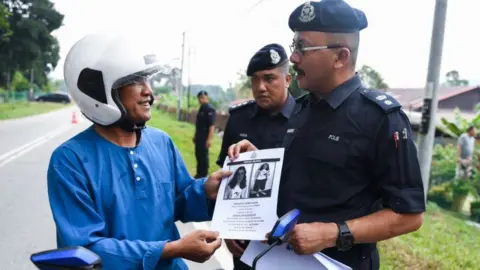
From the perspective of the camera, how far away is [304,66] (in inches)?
74.7

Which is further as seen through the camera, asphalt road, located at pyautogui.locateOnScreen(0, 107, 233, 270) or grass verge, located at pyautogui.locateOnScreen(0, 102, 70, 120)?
grass verge, located at pyautogui.locateOnScreen(0, 102, 70, 120)

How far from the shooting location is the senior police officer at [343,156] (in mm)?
1689

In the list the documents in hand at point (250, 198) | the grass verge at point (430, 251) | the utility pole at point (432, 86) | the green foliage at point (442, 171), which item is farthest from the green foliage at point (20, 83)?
the documents in hand at point (250, 198)

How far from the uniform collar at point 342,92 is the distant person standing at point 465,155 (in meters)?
9.52

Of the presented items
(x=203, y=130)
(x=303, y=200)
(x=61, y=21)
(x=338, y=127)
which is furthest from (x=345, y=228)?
(x=61, y=21)

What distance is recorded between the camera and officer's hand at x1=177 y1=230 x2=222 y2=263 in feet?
5.49

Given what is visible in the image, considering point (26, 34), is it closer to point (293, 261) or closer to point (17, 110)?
point (17, 110)

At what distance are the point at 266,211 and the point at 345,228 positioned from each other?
0.94ft

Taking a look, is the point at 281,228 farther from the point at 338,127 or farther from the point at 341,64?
the point at 341,64

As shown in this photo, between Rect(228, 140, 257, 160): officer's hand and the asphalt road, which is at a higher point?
Rect(228, 140, 257, 160): officer's hand

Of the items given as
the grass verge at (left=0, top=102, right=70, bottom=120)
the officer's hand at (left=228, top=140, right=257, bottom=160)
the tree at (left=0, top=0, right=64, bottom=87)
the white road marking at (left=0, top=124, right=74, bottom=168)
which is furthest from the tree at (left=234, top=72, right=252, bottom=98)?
the tree at (left=0, top=0, right=64, bottom=87)

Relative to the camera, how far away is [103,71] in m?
1.79

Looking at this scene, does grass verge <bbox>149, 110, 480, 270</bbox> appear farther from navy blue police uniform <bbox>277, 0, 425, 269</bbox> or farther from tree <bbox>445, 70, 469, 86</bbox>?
tree <bbox>445, 70, 469, 86</bbox>

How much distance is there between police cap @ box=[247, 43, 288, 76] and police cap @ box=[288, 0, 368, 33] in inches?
57.7
